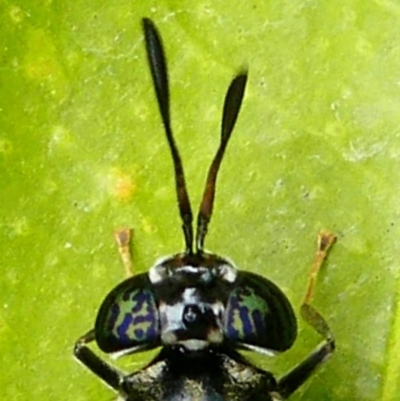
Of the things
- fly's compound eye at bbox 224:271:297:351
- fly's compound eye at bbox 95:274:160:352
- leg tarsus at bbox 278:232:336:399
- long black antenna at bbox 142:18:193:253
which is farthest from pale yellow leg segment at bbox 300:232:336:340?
fly's compound eye at bbox 95:274:160:352

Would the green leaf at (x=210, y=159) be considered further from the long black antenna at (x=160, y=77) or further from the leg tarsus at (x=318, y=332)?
the long black antenna at (x=160, y=77)

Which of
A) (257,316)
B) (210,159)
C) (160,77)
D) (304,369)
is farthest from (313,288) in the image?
(160,77)

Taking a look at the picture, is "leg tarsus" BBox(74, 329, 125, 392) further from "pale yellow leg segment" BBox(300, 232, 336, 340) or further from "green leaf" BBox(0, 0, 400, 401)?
"pale yellow leg segment" BBox(300, 232, 336, 340)

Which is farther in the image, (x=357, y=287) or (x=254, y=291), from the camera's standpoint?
(x=357, y=287)

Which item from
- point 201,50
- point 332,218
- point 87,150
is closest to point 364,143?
point 332,218

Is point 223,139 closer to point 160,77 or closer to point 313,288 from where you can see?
point 160,77

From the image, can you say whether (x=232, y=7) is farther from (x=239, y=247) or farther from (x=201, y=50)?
(x=239, y=247)
